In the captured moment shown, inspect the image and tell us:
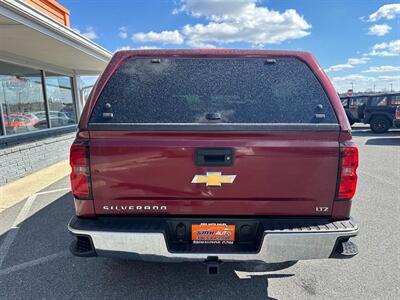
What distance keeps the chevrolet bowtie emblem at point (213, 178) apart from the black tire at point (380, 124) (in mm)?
15135

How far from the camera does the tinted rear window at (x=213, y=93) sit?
2.10m

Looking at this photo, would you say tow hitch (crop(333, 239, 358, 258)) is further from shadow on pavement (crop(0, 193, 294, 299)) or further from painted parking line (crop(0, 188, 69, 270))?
painted parking line (crop(0, 188, 69, 270))

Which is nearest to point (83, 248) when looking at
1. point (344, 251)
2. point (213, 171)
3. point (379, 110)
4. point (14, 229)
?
point (213, 171)

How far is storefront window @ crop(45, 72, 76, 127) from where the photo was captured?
9445 millimetres

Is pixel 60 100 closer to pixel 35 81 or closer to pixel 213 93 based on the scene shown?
pixel 35 81


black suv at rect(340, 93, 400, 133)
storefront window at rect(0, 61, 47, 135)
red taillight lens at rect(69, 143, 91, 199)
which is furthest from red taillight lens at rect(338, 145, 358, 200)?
black suv at rect(340, 93, 400, 133)

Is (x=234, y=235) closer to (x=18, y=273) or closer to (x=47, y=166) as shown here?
(x=18, y=273)

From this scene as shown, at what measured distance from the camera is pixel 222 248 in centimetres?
208

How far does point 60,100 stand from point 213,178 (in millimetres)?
10020

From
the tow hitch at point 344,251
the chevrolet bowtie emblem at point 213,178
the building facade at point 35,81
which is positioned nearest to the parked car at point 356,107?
→ the building facade at point 35,81

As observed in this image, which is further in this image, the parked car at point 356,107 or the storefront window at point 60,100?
the parked car at point 356,107

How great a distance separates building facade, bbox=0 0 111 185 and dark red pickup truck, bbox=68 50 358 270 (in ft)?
11.8

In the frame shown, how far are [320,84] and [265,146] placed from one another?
733 mm

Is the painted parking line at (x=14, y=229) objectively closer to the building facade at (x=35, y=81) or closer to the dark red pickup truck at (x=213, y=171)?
the building facade at (x=35, y=81)
